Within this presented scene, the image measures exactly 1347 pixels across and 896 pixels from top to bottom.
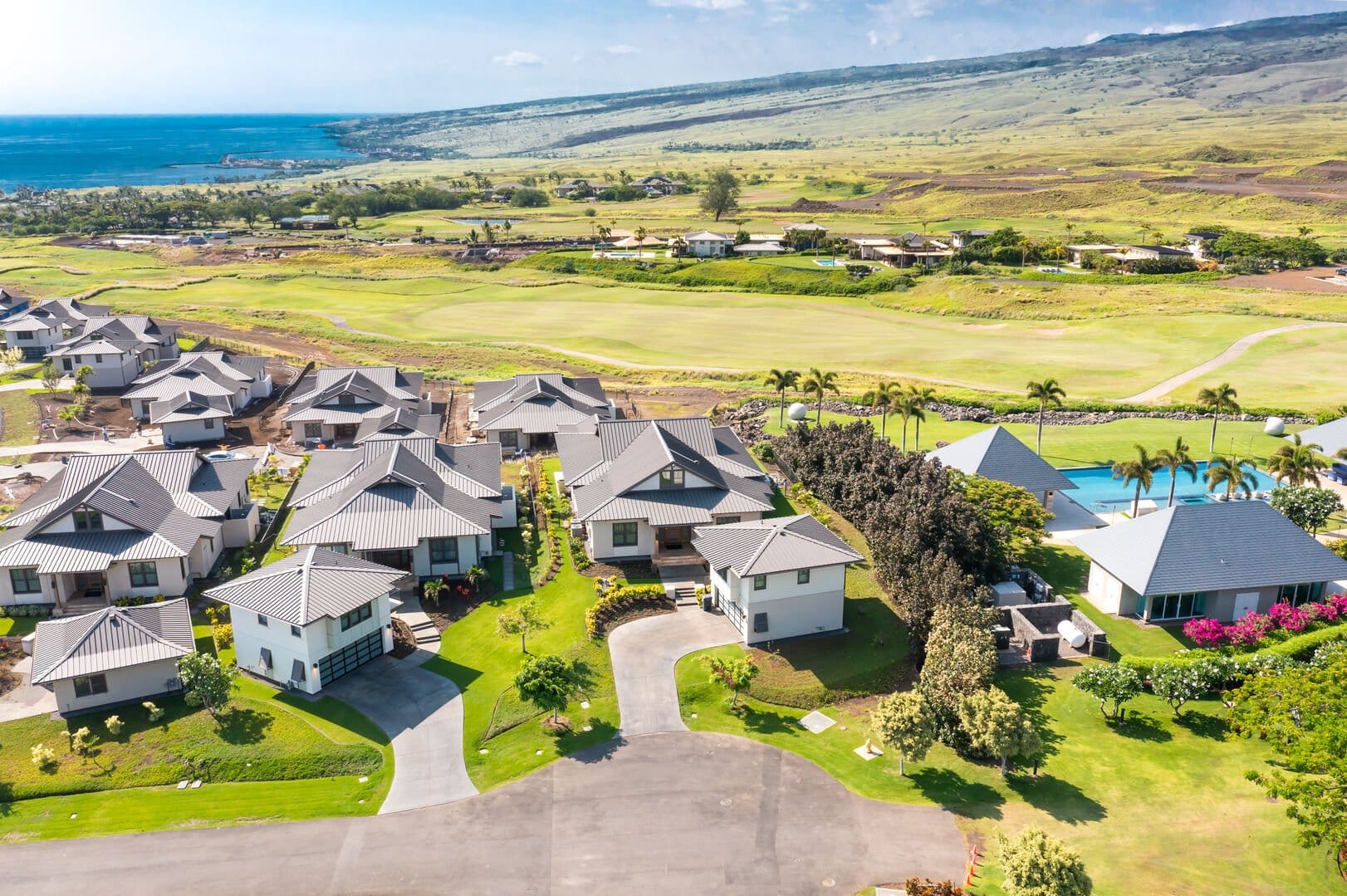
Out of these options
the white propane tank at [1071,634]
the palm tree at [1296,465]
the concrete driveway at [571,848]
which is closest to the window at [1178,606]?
the white propane tank at [1071,634]

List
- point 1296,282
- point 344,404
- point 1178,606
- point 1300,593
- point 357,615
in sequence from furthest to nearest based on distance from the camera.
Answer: point 1296,282, point 344,404, point 1300,593, point 1178,606, point 357,615

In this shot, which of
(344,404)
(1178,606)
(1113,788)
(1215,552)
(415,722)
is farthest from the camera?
(344,404)

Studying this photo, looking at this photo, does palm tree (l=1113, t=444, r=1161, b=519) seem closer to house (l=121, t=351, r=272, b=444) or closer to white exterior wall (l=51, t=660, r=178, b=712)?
white exterior wall (l=51, t=660, r=178, b=712)

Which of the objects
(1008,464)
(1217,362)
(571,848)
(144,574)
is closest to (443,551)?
(144,574)

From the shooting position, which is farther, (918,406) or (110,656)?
(918,406)

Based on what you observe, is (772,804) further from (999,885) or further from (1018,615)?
(1018,615)

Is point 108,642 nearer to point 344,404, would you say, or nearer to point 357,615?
point 357,615

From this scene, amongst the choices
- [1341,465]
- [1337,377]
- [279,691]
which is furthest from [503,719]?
[1337,377]

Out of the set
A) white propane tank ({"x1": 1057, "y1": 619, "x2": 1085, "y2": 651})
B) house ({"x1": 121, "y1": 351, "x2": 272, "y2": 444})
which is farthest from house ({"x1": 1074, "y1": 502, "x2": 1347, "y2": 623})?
house ({"x1": 121, "y1": 351, "x2": 272, "y2": 444})
